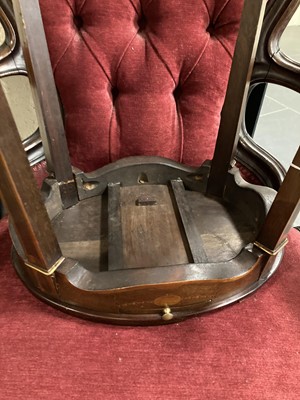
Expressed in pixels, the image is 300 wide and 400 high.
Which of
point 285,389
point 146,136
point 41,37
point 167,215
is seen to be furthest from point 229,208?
point 41,37

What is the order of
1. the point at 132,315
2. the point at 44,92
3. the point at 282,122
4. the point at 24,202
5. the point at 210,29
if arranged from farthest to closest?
the point at 282,122
the point at 210,29
the point at 44,92
the point at 132,315
the point at 24,202

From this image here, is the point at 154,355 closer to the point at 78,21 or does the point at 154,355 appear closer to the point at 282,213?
the point at 282,213

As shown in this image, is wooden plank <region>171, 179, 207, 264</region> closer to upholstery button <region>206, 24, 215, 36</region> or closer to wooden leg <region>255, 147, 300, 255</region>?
wooden leg <region>255, 147, 300, 255</region>

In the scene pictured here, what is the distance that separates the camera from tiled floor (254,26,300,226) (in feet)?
5.79

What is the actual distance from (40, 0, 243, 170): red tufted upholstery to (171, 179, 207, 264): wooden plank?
108 mm

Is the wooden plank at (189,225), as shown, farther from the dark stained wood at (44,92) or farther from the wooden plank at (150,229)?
the dark stained wood at (44,92)

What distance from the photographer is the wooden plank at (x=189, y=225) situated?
61 centimetres

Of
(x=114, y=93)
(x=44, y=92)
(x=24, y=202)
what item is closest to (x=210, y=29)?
(x=114, y=93)

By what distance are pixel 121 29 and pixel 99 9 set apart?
0.19 ft

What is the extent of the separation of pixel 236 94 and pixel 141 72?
0.71 feet

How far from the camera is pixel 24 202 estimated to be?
0.43 metres

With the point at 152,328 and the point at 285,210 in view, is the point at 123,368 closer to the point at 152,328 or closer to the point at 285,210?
the point at 152,328

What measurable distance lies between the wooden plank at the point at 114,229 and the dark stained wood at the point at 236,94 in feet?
0.69

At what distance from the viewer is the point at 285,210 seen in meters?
0.50
